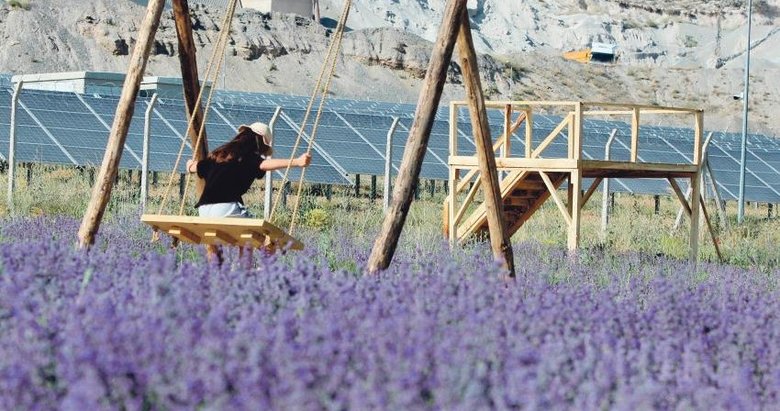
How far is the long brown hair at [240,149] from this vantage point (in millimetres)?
10617

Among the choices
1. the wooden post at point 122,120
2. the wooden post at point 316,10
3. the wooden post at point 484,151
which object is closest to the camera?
the wooden post at point 484,151

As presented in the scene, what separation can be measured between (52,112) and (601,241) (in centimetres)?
935

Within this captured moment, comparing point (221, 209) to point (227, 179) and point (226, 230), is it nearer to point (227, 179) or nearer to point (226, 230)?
point (227, 179)

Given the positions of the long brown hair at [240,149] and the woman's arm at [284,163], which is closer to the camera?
the woman's arm at [284,163]

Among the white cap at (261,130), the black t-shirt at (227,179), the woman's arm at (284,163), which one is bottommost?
the black t-shirt at (227,179)

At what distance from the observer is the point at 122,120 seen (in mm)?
10289

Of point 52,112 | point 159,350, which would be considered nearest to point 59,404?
point 159,350

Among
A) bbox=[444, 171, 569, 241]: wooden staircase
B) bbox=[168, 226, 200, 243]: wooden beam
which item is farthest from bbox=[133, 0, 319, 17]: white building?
bbox=[168, 226, 200, 243]: wooden beam

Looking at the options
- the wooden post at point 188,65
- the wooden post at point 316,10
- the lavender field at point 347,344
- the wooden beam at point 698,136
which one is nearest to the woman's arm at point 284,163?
the wooden post at point 188,65

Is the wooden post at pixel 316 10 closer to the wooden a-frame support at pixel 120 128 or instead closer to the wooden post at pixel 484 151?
the wooden a-frame support at pixel 120 128

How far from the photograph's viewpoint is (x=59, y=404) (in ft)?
13.4

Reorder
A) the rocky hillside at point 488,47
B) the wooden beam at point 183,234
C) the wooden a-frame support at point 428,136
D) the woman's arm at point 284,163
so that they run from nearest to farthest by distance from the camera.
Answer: the wooden a-frame support at point 428,136 → the wooden beam at point 183,234 → the woman's arm at point 284,163 → the rocky hillside at point 488,47

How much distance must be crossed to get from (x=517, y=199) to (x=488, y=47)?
92881mm

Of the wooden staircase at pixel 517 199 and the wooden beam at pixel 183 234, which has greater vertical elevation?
the wooden beam at pixel 183 234
